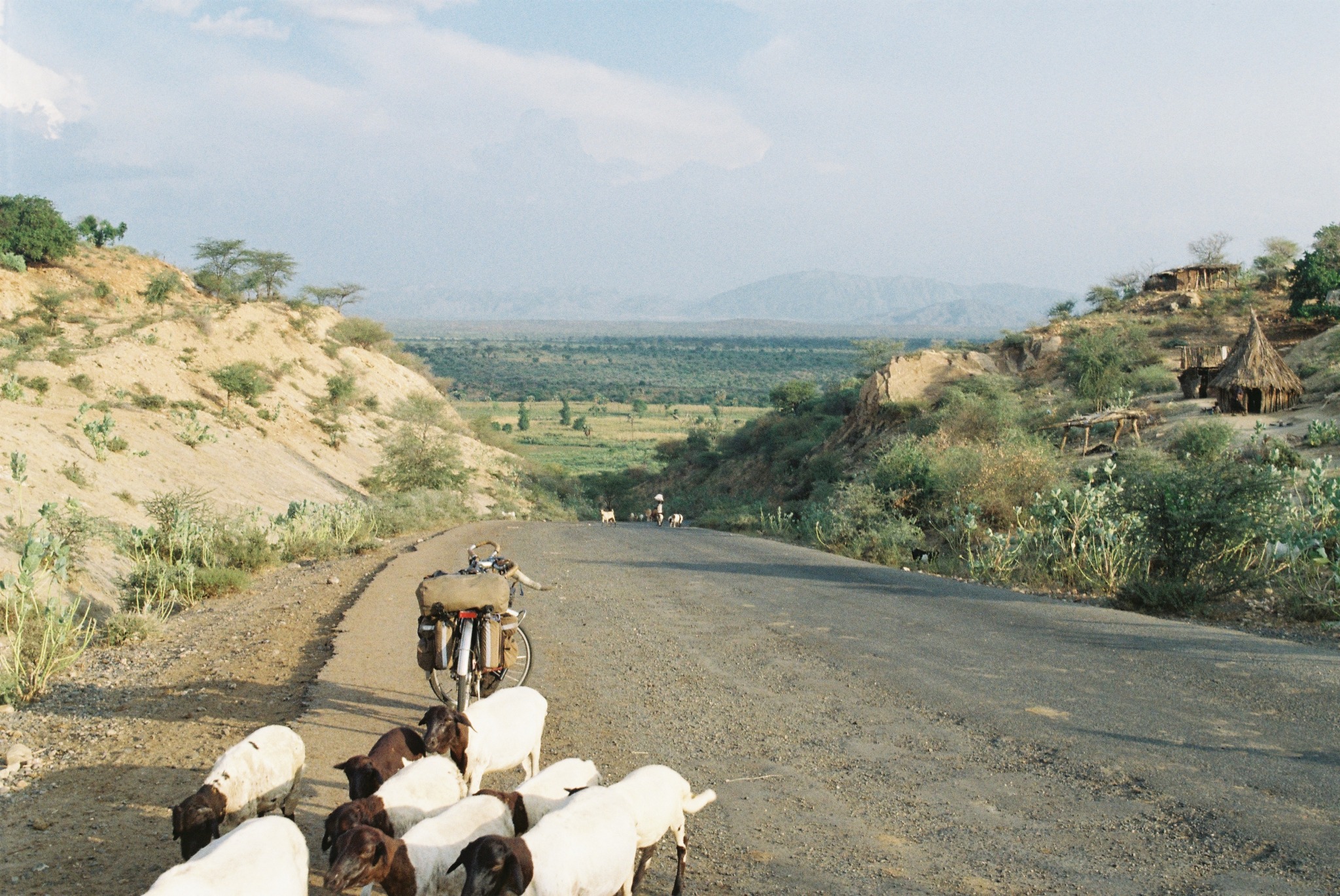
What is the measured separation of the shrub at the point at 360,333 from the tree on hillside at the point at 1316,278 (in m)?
45.2

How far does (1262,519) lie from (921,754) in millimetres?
8372

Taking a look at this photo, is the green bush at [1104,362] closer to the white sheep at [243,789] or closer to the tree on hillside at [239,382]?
the tree on hillside at [239,382]

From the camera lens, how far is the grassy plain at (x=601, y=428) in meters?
65.9

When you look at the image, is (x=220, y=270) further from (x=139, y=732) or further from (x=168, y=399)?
(x=139, y=732)

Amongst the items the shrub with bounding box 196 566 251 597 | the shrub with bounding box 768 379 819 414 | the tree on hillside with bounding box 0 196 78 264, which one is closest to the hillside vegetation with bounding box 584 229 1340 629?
the shrub with bounding box 768 379 819 414

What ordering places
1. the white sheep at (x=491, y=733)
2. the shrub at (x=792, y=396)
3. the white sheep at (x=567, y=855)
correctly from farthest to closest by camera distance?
the shrub at (x=792, y=396) < the white sheep at (x=491, y=733) < the white sheep at (x=567, y=855)

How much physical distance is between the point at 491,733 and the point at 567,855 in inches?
63.1

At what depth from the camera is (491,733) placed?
542 centimetres

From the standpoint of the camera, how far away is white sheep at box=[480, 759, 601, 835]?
4438mm

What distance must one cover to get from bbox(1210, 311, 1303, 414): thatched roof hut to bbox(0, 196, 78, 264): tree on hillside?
47215 millimetres

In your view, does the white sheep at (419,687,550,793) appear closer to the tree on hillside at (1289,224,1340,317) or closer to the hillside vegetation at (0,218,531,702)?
the hillside vegetation at (0,218,531,702)

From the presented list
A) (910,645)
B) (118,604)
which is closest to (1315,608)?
(910,645)

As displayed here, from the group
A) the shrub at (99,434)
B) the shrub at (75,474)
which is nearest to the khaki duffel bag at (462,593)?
the shrub at (75,474)

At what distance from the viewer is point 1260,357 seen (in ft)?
91.6
